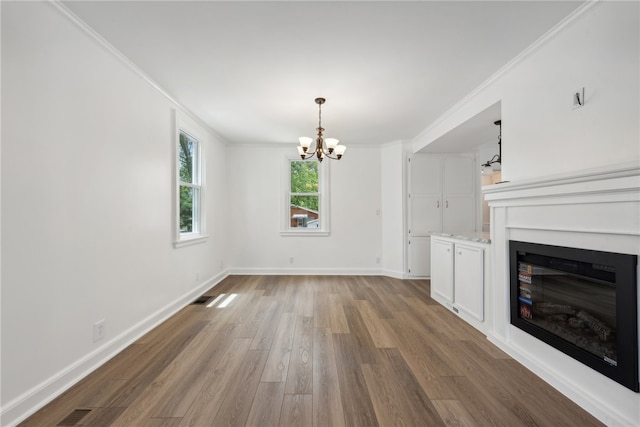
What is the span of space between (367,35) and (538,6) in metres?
1.09

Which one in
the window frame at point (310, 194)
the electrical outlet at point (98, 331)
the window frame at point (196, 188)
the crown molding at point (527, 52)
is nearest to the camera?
the crown molding at point (527, 52)

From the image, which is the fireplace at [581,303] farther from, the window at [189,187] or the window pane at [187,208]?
the window pane at [187,208]

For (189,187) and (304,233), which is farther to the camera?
(304,233)

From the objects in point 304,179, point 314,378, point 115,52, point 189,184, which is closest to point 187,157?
point 189,184

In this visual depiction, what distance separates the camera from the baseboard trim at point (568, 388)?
60.1 inches

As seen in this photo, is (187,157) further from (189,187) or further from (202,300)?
(202,300)

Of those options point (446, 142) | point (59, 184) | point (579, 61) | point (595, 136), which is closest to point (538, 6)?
point (579, 61)

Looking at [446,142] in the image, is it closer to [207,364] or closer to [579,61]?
[579,61]

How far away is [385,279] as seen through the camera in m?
5.00

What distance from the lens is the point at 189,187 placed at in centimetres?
400

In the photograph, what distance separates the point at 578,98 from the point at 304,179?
415cm

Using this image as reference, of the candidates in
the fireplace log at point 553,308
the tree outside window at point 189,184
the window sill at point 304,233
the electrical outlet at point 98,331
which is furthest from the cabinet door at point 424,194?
the electrical outlet at point 98,331

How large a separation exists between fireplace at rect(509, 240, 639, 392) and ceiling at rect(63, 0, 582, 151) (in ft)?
5.35

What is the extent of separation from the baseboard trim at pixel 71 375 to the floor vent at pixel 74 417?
0.23m
